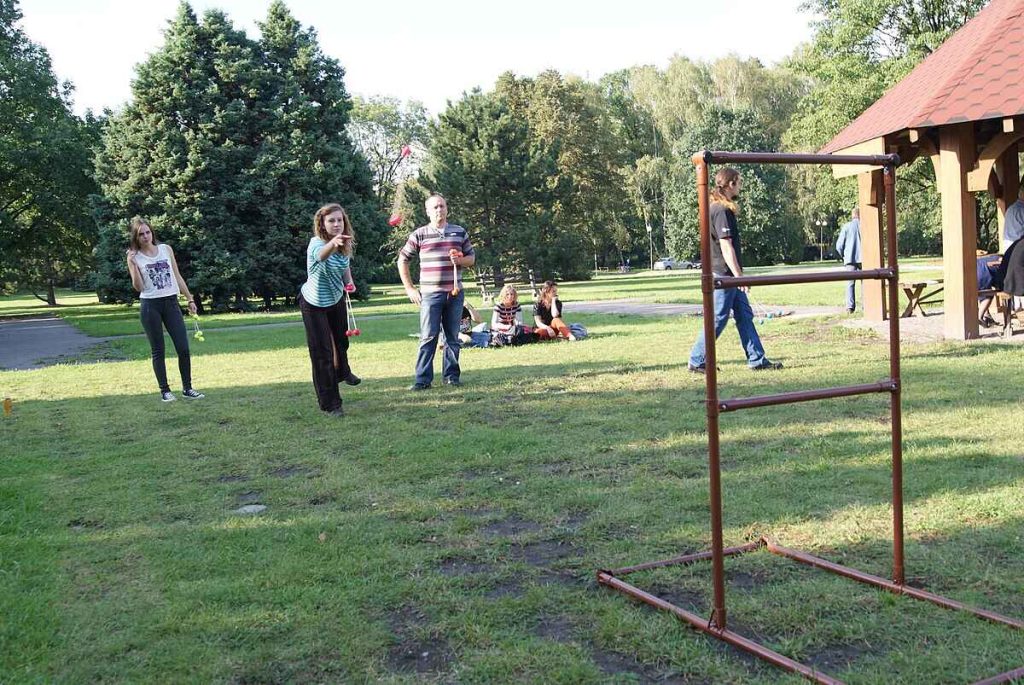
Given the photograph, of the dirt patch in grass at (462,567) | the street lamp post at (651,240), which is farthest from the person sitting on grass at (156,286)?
the street lamp post at (651,240)

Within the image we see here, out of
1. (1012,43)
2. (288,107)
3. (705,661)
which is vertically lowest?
(705,661)

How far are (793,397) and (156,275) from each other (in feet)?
26.7

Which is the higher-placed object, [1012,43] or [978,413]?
[1012,43]

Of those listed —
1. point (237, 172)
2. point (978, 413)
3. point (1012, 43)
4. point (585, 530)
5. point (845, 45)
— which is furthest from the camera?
point (845, 45)

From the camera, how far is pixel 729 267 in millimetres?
8867

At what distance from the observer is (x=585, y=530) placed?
4.57 metres

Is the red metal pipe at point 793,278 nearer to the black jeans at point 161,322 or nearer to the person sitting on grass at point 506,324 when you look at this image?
the black jeans at point 161,322

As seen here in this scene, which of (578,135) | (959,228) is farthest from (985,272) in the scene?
(578,135)

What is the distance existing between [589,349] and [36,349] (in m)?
12.6

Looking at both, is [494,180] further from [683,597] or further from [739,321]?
[683,597]

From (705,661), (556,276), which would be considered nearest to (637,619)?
(705,661)

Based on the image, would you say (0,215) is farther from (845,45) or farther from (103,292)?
(845,45)

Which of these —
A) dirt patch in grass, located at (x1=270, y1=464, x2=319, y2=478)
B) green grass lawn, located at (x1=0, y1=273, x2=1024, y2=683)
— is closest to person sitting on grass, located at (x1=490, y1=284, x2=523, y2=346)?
green grass lawn, located at (x1=0, y1=273, x2=1024, y2=683)

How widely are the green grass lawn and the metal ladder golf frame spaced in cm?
7
